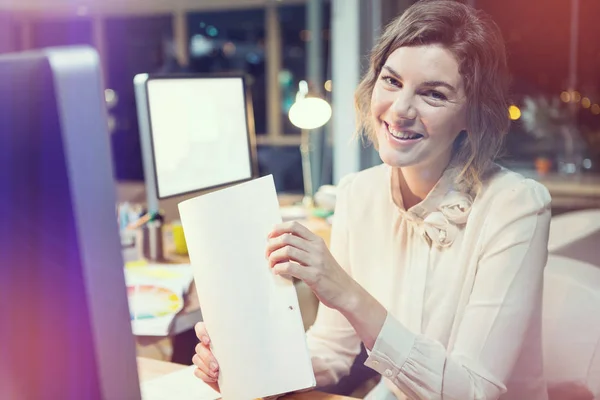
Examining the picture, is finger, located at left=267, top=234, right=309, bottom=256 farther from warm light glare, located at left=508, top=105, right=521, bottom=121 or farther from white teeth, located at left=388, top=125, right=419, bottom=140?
warm light glare, located at left=508, top=105, right=521, bottom=121

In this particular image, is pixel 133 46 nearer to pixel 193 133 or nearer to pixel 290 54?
pixel 290 54

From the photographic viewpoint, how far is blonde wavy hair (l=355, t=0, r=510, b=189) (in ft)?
3.22

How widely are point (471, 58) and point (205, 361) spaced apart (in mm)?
608

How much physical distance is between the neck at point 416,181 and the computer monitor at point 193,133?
739mm

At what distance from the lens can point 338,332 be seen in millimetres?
1215

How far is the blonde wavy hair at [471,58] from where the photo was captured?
983mm

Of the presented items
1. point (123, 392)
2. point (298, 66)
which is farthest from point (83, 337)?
point (298, 66)

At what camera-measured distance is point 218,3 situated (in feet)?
21.1

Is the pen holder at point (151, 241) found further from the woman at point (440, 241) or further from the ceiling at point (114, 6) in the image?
the ceiling at point (114, 6)

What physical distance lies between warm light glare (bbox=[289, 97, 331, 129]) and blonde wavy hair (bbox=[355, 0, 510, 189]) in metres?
1.09

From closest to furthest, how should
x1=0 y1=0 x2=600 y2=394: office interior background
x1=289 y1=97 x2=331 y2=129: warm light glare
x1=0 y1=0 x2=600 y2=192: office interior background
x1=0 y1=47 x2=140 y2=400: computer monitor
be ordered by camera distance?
x1=0 y1=47 x2=140 y2=400: computer monitor → x1=0 y1=0 x2=600 y2=394: office interior background → x1=289 y1=97 x2=331 y2=129: warm light glare → x1=0 y1=0 x2=600 y2=192: office interior background

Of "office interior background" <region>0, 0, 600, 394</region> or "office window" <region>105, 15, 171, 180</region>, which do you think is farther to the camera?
"office window" <region>105, 15, 171, 180</region>

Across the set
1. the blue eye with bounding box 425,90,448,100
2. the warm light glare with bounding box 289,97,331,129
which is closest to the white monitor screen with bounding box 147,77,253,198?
the warm light glare with bounding box 289,97,331,129

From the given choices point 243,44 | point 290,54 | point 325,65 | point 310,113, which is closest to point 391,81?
point 310,113
